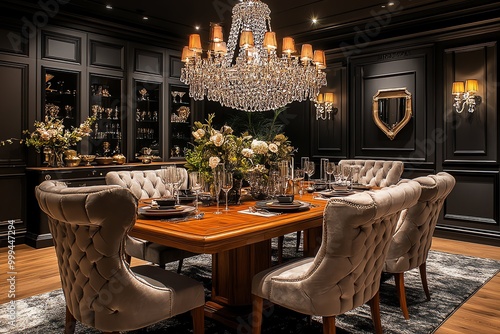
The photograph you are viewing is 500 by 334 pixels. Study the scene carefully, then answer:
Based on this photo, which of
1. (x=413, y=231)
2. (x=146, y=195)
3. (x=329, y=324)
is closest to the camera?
(x=329, y=324)

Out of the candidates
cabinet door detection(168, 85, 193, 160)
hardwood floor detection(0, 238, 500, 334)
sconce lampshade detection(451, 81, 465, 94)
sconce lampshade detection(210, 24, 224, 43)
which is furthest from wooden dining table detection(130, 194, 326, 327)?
cabinet door detection(168, 85, 193, 160)

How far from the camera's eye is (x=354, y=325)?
8.21 feet

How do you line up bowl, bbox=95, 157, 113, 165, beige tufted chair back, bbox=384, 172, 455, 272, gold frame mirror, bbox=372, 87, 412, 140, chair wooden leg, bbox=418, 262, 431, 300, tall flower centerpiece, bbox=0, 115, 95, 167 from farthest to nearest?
gold frame mirror, bbox=372, 87, 412, 140 → bowl, bbox=95, 157, 113, 165 → tall flower centerpiece, bbox=0, 115, 95, 167 → chair wooden leg, bbox=418, 262, 431, 300 → beige tufted chair back, bbox=384, 172, 455, 272

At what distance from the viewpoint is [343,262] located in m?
1.73

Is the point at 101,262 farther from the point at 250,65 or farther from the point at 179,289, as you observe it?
the point at 250,65

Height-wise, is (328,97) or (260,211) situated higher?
(328,97)

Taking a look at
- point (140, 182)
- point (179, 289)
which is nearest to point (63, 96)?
point (140, 182)

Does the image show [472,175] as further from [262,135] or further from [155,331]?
[155,331]

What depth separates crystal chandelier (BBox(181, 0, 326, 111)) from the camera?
379 centimetres

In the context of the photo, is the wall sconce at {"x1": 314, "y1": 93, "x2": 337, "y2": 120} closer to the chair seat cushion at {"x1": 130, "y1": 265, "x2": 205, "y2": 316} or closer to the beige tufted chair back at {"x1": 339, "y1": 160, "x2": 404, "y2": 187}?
the beige tufted chair back at {"x1": 339, "y1": 160, "x2": 404, "y2": 187}

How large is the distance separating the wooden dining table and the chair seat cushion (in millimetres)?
193

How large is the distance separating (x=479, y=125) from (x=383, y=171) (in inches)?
61.7

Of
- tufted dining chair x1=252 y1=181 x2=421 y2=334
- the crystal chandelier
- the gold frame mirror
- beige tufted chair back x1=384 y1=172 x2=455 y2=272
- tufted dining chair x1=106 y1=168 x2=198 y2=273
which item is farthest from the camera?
the gold frame mirror

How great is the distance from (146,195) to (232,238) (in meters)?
1.66
